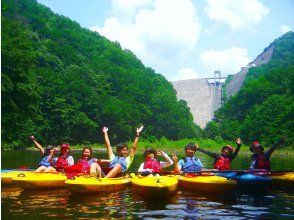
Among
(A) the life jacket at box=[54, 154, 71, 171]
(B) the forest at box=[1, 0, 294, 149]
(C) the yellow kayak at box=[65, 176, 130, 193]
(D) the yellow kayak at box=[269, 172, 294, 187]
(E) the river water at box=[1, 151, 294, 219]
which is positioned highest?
(B) the forest at box=[1, 0, 294, 149]

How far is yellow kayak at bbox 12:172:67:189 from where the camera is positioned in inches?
347

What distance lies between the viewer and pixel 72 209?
6898mm

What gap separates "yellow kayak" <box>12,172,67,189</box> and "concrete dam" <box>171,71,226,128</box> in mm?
76367

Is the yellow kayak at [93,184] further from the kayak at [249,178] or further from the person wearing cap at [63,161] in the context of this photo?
the kayak at [249,178]

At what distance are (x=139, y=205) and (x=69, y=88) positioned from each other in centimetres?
3904

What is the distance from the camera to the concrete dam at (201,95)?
87375mm

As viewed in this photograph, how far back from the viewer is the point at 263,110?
154 feet

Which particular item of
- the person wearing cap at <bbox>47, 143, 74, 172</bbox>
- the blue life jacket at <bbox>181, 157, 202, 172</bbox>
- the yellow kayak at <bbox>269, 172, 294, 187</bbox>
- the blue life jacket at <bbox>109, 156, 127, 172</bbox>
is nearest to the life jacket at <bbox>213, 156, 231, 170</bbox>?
the blue life jacket at <bbox>181, 157, 202, 172</bbox>

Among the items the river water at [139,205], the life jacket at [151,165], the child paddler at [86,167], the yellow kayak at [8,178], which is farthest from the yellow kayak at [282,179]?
the yellow kayak at [8,178]

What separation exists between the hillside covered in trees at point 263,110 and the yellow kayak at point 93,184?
80.5ft

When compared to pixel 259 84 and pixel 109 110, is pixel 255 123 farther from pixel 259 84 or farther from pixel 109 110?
pixel 109 110

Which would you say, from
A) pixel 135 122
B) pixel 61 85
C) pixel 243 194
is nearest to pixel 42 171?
pixel 243 194

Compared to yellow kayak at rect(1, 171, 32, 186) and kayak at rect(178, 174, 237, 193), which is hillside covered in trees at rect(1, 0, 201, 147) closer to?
yellow kayak at rect(1, 171, 32, 186)

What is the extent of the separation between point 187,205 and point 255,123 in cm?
3985
